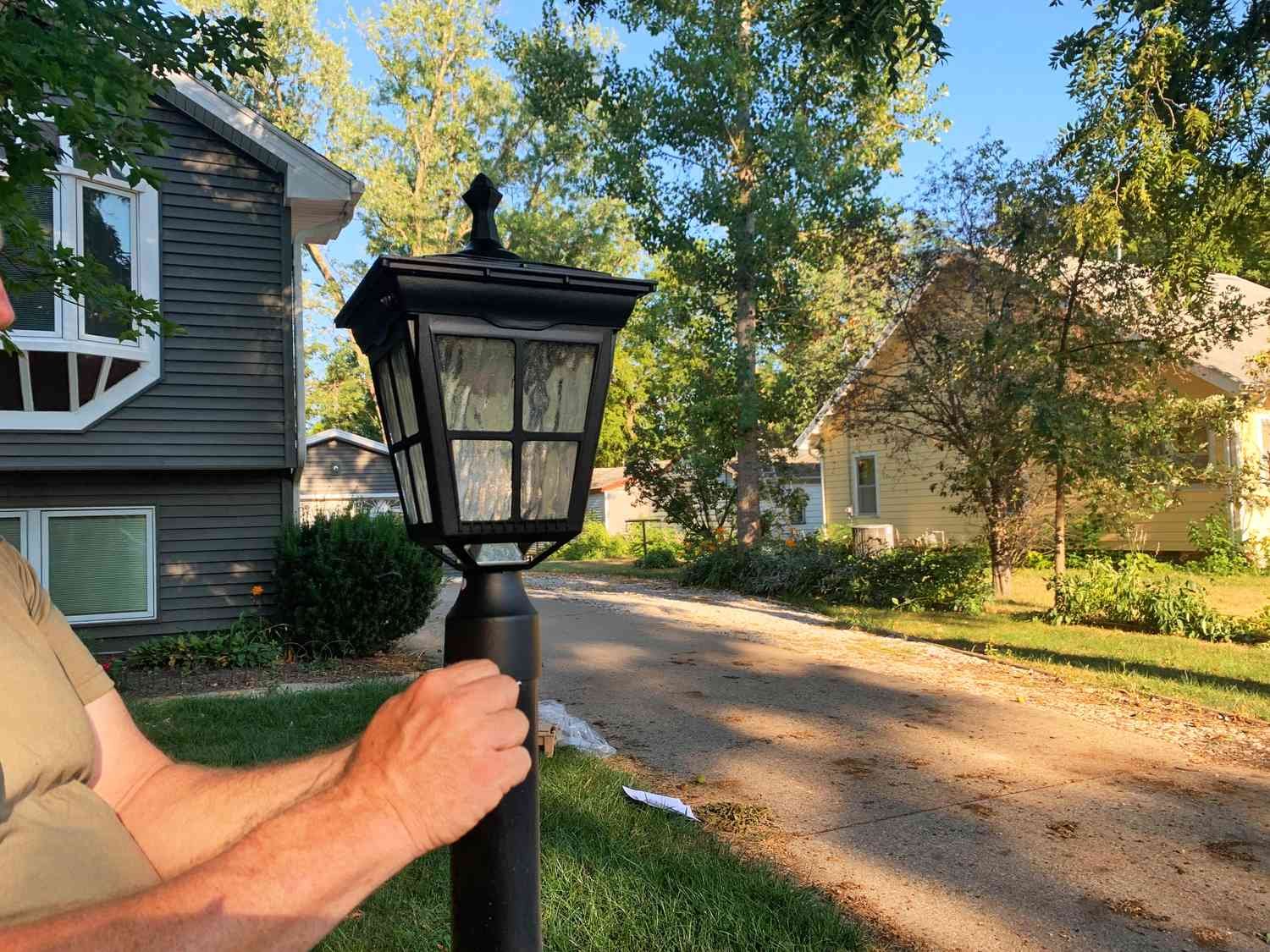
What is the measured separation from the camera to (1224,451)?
49.7ft

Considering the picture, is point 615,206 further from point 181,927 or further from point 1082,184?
point 181,927

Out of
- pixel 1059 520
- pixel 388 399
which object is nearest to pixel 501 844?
pixel 388 399

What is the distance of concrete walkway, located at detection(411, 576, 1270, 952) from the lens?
3555 mm

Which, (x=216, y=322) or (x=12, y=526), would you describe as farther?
(x=216, y=322)

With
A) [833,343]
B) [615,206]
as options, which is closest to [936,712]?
[833,343]

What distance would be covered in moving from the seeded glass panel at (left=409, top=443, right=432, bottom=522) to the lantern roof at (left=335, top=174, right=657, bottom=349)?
24 centimetres

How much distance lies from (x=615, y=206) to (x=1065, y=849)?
26807mm

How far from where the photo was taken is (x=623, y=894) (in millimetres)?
3436

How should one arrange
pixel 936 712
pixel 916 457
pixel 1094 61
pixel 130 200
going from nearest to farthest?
1. pixel 936 712
2. pixel 1094 61
3. pixel 130 200
4. pixel 916 457

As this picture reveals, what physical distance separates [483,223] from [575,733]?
14.5 feet

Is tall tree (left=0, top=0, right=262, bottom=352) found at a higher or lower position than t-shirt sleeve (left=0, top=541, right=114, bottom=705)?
higher

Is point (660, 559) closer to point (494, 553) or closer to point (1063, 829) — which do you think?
point (1063, 829)

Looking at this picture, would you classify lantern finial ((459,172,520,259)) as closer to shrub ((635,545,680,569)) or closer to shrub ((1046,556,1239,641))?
shrub ((1046,556,1239,641))

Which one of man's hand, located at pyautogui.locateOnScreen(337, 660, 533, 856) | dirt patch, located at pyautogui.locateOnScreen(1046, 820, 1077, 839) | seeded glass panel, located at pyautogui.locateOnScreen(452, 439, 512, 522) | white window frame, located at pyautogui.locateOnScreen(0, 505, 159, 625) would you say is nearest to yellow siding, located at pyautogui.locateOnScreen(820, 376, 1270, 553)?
dirt patch, located at pyautogui.locateOnScreen(1046, 820, 1077, 839)
